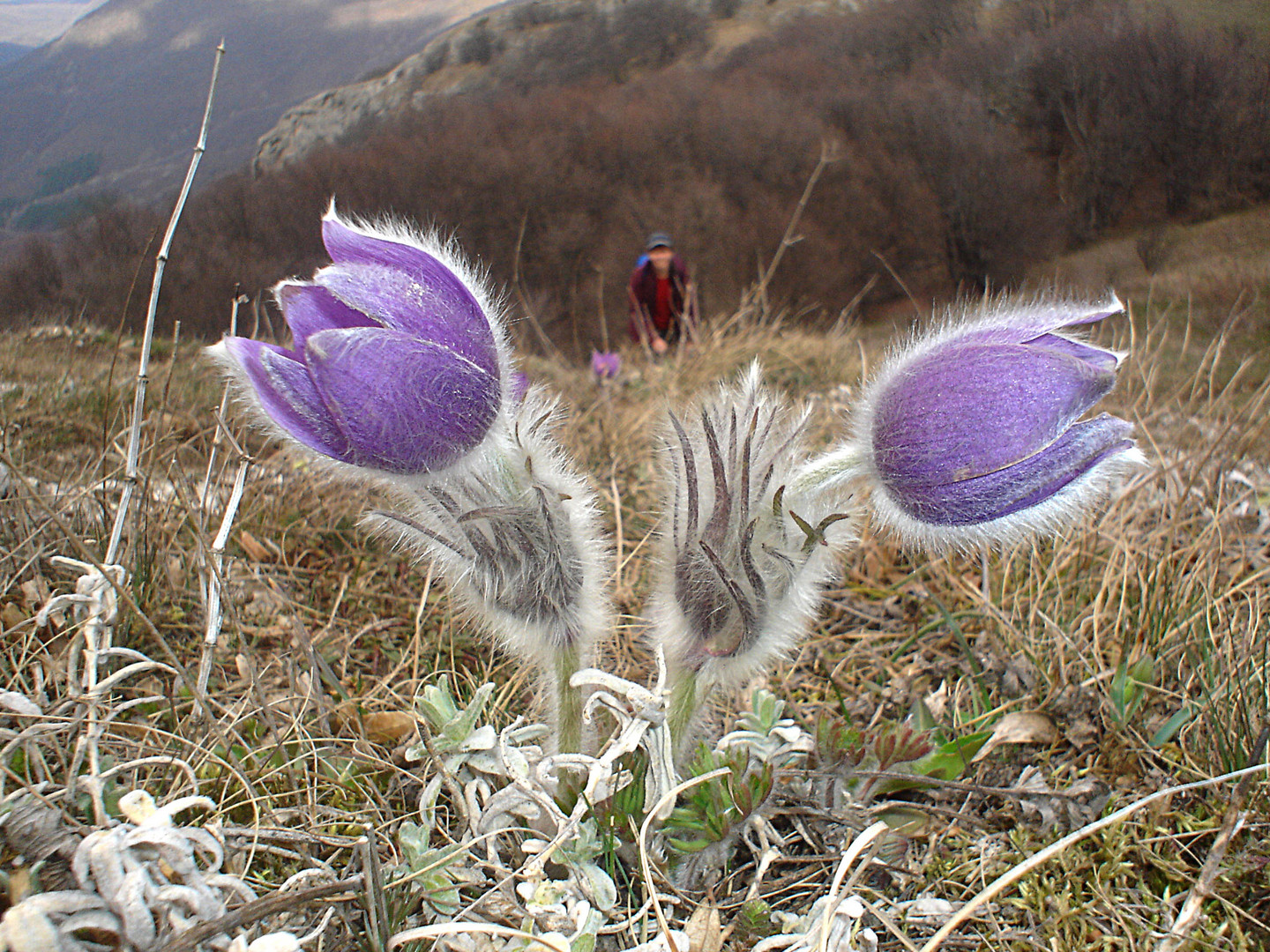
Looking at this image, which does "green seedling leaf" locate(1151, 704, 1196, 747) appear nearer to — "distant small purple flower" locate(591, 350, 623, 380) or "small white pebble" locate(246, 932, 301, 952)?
"small white pebble" locate(246, 932, 301, 952)

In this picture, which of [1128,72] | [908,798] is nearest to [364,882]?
[908,798]

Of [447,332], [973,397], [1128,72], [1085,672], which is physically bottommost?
[1085,672]

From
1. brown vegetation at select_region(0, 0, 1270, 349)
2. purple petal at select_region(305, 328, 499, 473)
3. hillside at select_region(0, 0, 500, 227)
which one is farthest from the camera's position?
brown vegetation at select_region(0, 0, 1270, 349)

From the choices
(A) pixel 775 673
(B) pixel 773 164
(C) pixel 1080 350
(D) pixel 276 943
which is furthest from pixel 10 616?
(B) pixel 773 164

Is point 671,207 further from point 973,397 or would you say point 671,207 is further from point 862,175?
point 973,397

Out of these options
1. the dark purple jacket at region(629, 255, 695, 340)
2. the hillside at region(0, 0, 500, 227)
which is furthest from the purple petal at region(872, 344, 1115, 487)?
the dark purple jacket at region(629, 255, 695, 340)

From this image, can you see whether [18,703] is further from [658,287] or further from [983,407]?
[658,287]

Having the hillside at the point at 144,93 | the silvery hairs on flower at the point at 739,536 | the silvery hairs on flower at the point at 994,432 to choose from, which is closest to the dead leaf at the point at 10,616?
the silvery hairs on flower at the point at 739,536
